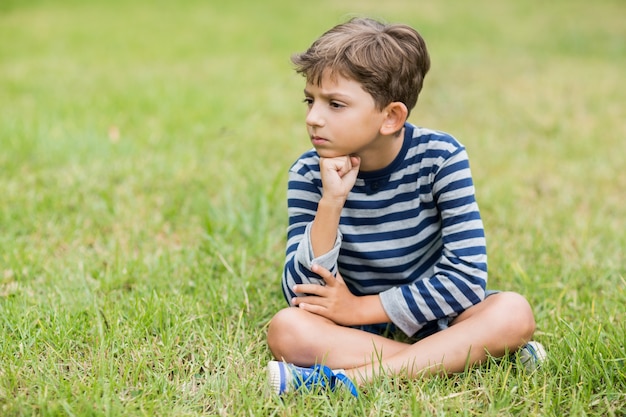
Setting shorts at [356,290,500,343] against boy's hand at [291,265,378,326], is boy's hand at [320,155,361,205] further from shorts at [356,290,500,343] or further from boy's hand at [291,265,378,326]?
shorts at [356,290,500,343]

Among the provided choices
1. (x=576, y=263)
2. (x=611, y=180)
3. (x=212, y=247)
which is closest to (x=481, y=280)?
(x=576, y=263)

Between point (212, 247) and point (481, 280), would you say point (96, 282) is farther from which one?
point (481, 280)

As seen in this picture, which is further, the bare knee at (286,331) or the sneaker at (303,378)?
the bare knee at (286,331)

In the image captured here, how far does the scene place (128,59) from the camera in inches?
276

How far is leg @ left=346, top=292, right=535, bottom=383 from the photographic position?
2.06 metres

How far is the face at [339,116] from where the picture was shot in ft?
6.91

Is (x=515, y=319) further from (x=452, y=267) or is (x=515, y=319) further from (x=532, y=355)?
(x=452, y=267)

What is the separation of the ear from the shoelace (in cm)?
76

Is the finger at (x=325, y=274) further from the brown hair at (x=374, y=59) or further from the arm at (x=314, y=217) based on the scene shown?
the brown hair at (x=374, y=59)

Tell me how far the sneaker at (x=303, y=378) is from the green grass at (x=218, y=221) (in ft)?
0.13

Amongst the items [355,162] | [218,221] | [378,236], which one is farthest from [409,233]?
[218,221]

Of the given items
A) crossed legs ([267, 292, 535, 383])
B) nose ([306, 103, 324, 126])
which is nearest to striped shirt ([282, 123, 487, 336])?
crossed legs ([267, 292, 535, 383])

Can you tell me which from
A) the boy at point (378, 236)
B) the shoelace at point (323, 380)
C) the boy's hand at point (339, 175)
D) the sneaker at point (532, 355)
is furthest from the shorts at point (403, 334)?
the boy's hand at point (339, 175)

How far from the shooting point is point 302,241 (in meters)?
2.15
